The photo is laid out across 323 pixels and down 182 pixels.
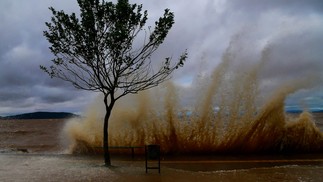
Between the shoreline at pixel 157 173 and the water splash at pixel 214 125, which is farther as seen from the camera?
the water splash at pixel 214 125

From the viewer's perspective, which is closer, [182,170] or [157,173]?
[157,173]

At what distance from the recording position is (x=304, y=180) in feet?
37.3

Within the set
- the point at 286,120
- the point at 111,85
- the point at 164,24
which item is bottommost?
the point at 286,120

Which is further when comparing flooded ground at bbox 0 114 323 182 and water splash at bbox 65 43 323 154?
water splash at bbox 65 43 323 154

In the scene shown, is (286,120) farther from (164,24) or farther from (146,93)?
(164,24)

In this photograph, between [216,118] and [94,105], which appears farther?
[94,105]

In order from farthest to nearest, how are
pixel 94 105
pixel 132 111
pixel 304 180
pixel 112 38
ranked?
1. pixel 94 105
2. pixel 132 111
3. pixel 112 38
4. pixel 304 180

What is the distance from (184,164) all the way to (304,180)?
610 cm

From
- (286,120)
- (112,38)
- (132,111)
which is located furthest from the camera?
(132,111)

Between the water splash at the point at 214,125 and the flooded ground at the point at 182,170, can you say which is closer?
the flooded ground at the point at 182,170

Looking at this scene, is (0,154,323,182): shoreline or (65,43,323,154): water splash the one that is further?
(65,43,323,154): water splash

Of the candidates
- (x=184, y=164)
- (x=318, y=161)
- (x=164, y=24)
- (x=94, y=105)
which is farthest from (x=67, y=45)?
(x=318, y=161)

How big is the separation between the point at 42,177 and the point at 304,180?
940 cm

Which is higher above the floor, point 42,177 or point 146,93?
point 146,93
